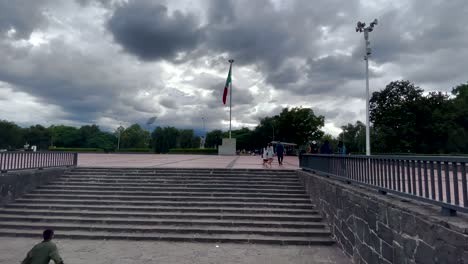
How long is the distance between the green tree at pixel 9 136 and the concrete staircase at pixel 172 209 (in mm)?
72823

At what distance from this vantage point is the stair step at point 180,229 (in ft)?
24.3

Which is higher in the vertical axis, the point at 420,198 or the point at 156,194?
the point at 420,198

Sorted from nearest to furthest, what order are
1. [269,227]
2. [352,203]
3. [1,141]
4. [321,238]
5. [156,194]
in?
[352,203] < [321,238] < [269,227] < [156,194] < [1,141]

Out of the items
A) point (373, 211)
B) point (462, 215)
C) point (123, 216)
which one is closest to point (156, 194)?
point (123, 216)

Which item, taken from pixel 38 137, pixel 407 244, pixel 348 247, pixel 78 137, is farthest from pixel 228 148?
pixel 38 137

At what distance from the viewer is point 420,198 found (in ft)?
12.1

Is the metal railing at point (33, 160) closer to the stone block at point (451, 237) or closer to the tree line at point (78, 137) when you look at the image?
the stone block at point (451, 237)

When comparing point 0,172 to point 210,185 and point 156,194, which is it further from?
point 210,185

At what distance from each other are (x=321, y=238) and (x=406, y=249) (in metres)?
3.68

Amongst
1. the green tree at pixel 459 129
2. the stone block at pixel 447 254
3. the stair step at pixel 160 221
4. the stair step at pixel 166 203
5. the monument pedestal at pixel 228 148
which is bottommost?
the stair step at pixel 160 221

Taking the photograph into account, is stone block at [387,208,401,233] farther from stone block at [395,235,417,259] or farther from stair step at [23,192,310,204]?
stair step at [23,192,310,204]

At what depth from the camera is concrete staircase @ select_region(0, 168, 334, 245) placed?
24.3 ft

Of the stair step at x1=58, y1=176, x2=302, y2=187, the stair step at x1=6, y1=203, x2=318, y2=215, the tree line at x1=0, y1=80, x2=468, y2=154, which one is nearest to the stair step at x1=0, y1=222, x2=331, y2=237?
the stair step at x1=6, y1=203, x2=318, y2=215

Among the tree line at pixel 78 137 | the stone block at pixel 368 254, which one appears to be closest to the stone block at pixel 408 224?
the stone block at pixel 368 254
